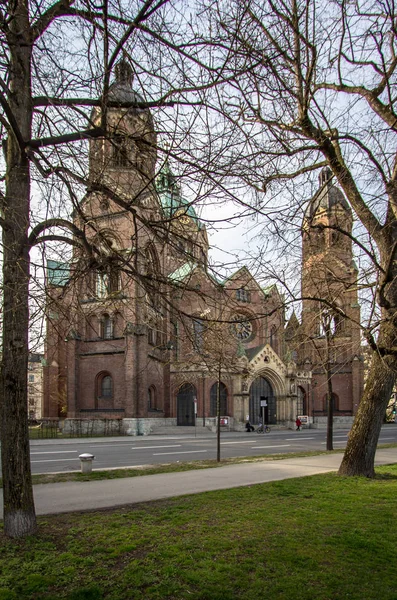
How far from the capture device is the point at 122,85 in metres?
6.50

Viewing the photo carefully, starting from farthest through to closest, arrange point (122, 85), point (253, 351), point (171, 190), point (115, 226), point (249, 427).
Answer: point (253, 351)
point (249, 427)
point (115, 226)
point (171, 190)
point (122, 85)

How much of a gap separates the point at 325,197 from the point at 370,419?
16.0 ft

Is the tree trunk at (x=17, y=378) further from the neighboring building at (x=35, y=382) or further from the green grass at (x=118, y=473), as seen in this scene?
the green grass at (x=118, y=473)

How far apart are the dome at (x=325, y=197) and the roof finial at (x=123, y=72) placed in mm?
4535

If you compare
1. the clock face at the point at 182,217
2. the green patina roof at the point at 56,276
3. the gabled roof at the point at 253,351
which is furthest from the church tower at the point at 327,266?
the gabled roof at the point at 253,351

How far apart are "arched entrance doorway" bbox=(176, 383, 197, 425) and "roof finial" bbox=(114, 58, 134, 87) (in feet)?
Result: 127

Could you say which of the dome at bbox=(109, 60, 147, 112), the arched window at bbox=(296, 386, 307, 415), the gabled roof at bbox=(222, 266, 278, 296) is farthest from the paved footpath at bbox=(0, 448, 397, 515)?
the arched window at bbox=(296, 386, 307, 415)

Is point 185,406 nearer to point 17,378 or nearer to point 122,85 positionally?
point 17,378

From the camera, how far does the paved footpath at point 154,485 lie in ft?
29.4

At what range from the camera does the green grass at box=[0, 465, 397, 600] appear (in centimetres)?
493

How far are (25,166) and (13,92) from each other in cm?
97

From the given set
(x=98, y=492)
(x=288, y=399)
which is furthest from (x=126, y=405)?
(x=98, y=492)

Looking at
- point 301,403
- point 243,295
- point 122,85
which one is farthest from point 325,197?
point 301,403

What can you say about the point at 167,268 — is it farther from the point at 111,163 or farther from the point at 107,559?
the point at 107,559
